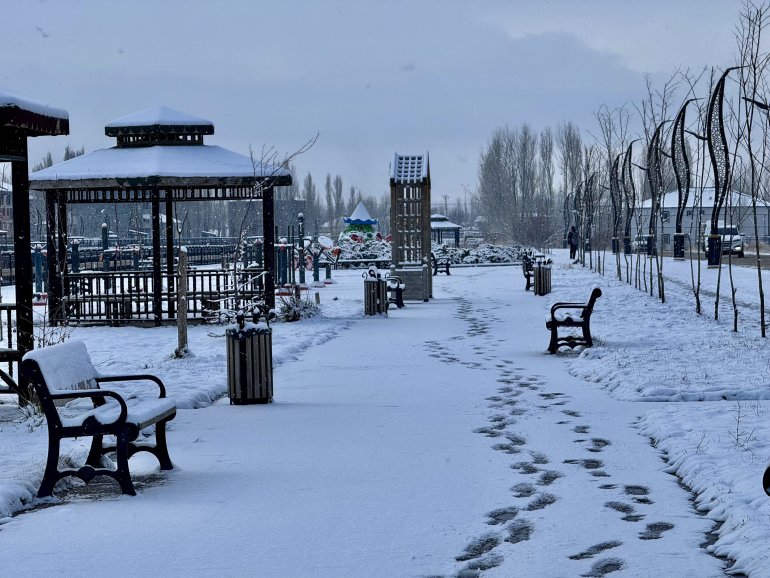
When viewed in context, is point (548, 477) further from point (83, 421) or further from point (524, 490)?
point (83, 421)

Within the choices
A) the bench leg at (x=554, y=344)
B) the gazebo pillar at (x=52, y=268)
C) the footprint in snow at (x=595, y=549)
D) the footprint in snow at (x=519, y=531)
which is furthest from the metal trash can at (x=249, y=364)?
the gazebo pillar at (x=52, y=268)

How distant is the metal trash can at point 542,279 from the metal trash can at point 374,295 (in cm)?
598

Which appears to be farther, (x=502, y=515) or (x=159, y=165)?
(x=159, y=165)

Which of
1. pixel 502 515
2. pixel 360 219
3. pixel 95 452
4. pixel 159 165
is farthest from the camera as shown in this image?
pixel 360 219

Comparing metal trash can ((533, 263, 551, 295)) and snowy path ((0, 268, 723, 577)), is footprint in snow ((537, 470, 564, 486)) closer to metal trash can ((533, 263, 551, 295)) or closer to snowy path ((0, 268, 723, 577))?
snowy path ((0, 268, 723, 577))

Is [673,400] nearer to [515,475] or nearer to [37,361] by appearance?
[515,475]

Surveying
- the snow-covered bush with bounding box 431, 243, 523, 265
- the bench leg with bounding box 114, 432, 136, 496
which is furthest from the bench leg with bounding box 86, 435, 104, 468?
the snow-covered bush with bounding box 431, 243, 523, 265

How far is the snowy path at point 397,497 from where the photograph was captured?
4.76 m

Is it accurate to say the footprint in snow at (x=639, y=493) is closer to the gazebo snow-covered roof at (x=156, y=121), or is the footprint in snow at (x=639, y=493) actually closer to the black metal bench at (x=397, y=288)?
the gazebo snow-covered roof at (x=156, y=121)

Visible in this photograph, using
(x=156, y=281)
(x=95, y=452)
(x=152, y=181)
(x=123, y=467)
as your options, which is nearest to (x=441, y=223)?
(x=156, y=281)

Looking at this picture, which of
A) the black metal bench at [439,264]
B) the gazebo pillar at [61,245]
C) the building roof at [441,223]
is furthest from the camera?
the building roof at [441,223]

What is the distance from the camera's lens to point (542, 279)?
24922 mm

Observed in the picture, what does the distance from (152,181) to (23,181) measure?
811 centimetres

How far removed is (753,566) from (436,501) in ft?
6.07
